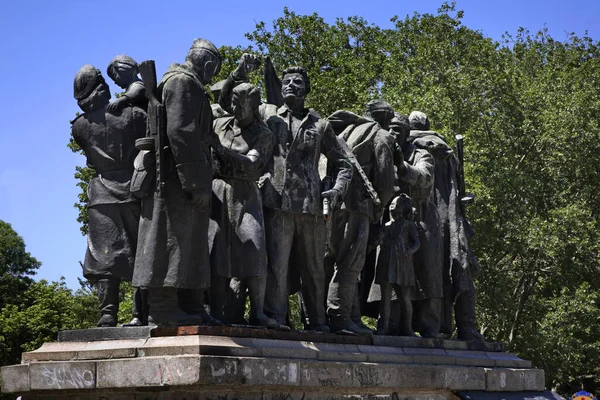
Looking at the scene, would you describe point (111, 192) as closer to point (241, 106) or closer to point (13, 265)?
point (241, 106)

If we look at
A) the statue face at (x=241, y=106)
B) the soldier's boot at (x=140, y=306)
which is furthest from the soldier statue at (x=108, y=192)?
the statue face at (x=241, y=106)

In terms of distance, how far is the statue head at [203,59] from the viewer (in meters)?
10.9

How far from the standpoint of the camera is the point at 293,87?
12391 mm

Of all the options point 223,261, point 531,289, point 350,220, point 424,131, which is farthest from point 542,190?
point 223,261

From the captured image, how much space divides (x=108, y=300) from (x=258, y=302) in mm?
1453

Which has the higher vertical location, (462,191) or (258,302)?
(462,191)

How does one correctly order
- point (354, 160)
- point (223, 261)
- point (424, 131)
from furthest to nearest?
1. point (424, 131)
2. point (354, 160)
3. point (223, 261)

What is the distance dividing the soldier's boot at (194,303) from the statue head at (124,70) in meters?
2.34

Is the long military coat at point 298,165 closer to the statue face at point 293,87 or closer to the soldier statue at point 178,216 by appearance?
the statue face at point 293,87

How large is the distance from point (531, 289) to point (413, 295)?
18.0 m

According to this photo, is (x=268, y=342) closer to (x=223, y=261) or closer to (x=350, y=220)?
(x=223, y=261)

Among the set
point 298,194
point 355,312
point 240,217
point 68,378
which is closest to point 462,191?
point 355,312

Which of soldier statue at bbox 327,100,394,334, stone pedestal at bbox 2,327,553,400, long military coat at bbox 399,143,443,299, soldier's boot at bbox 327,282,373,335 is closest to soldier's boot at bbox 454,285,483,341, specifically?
long military coat at bbox 399,143,443,299

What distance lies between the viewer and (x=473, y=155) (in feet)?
94.0
